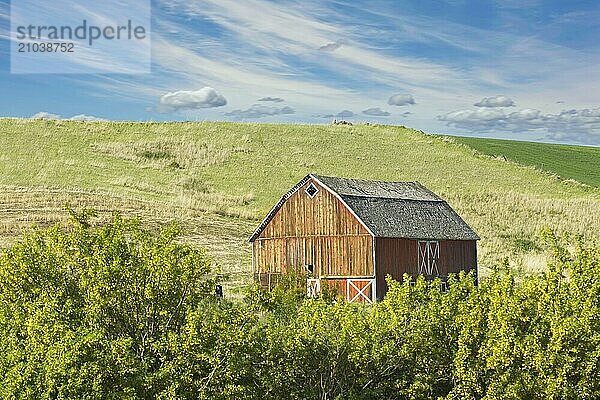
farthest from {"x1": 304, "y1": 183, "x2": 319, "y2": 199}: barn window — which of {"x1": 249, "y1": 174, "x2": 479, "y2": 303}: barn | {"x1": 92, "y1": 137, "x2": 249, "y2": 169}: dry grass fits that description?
{"x1": 92, "y1": 137, "x2": 249, "y2": 169}: dry grass

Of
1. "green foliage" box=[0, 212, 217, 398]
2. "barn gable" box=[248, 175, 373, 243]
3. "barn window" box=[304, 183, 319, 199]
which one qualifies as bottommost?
"green foliage" box=[0, 212, 217, 398]

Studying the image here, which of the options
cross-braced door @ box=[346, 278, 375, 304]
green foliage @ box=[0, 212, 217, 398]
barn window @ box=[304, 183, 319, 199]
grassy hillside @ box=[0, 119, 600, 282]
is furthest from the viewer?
grassy hillside @ box=[0, 119, 600, 282]

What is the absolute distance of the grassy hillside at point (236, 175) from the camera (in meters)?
69.1

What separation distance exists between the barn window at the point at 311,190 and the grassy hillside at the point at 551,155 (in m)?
61.9

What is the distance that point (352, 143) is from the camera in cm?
11169

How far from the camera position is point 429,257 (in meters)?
54.8

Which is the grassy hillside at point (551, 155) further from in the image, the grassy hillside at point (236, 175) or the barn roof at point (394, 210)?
the barn roof at point (394, 210)

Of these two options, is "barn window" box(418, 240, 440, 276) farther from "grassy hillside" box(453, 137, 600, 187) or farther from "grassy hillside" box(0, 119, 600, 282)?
"grassy hillside" box(453, 137, 600, 187)

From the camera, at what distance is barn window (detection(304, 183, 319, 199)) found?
5394cm

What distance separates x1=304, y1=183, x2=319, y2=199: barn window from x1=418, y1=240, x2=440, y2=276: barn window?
6.72 metres

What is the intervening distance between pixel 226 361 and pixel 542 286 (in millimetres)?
8186

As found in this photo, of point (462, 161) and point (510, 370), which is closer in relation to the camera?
point (510, 370)

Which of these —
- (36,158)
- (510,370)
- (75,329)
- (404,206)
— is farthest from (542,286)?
(36,158)

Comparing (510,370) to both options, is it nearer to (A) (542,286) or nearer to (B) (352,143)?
(A) (542,286)
